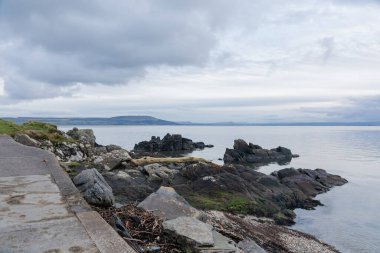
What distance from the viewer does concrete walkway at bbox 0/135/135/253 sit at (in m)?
5.14

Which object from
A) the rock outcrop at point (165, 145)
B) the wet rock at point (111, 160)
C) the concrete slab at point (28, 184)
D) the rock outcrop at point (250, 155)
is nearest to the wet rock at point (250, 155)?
the rock outcrop at point (250, 155)

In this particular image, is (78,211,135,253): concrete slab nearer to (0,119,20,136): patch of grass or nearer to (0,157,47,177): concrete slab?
(0,157,47,177): concrete slab

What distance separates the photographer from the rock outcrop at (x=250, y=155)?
6640 cm

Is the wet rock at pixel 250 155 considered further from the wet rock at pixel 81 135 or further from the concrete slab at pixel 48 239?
the concrete slab at pixel 48 239

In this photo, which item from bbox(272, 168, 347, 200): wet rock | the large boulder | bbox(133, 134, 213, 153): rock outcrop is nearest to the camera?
the large boulder

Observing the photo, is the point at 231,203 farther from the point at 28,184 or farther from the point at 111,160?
the point at 28,184

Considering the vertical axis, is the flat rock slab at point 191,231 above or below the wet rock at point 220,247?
above

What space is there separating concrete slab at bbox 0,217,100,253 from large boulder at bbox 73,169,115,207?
1765mm

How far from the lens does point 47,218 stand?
617cm

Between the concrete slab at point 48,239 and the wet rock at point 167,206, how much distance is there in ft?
9.45

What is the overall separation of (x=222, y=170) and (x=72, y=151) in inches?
469

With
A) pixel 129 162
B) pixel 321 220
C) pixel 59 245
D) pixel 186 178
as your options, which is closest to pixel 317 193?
pixel 321 220

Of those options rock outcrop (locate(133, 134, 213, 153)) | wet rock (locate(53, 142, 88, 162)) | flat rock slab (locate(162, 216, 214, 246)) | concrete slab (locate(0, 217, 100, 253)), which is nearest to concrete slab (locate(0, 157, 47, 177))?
concrete slab (locate(0, 217, 100, 253))

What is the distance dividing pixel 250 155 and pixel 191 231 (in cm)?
6175
